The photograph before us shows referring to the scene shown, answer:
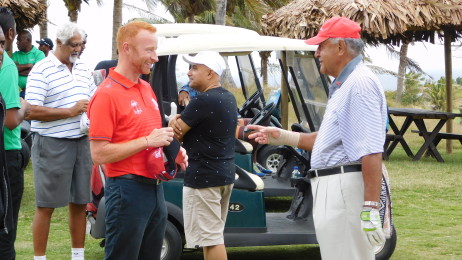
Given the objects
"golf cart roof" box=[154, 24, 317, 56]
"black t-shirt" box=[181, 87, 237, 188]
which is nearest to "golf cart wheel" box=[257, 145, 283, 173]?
"golf cart roof" box=[154, 24, 317, 56]

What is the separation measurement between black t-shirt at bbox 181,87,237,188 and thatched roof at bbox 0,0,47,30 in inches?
292

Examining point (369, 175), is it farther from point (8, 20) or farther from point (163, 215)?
point (8, 20)

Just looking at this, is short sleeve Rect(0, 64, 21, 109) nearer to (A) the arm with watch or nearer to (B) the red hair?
(B) the red hair

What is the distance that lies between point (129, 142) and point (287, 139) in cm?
113

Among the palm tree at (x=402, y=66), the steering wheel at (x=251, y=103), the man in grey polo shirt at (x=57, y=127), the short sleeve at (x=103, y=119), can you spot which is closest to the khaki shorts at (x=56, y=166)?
the man in grey polo shirt at (x=57, y=127)

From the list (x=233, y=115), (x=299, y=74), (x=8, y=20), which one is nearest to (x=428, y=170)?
(x=299, y=74)

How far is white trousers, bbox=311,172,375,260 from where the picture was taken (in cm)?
442

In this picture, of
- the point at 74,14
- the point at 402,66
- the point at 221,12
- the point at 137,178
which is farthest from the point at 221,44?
the point at 402,66

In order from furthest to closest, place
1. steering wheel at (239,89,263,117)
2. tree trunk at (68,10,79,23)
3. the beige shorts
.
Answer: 1. tree trunk at (68,10,79,23)
2. steering wheel at (239,89,263,117)
3. the beige shorts

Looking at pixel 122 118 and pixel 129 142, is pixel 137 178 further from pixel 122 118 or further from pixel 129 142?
pixel 122 118

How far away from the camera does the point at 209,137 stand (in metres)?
6.09

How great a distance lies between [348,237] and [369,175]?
37cm

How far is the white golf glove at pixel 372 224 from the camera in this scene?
14.1 ft

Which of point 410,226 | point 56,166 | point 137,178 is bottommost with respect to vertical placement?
point 410,226
